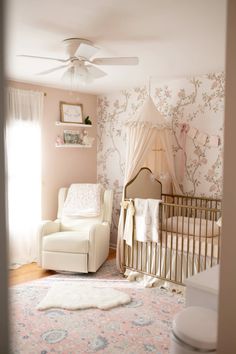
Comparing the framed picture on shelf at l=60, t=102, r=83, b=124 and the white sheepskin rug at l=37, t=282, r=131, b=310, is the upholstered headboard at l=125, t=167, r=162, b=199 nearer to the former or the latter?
the white sheepskin rug at l=37, t=282, r=131, b=310

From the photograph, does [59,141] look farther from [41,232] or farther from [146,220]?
[146,220]

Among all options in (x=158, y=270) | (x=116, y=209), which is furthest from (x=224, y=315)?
(x=116, y=209)

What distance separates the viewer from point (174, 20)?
228cm

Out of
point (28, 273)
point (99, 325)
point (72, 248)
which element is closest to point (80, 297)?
point (99, 325)

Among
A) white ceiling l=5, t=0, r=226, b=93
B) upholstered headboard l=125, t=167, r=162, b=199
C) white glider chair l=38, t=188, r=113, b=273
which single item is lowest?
white glider chair l=38, t=188, r=113, b=273

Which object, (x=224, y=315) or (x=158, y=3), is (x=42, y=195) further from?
(x=224, y=315)

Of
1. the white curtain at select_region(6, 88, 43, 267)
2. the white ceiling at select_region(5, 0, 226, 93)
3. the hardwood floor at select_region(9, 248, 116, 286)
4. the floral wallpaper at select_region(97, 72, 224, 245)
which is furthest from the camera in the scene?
the white curtain at select_region(6, 88, 43, 267)

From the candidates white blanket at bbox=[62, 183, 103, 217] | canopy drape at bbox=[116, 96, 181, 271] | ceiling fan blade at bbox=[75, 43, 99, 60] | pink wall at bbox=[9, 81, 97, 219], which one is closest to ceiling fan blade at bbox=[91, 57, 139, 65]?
ceiling fan blade at bbox=[75, 43, 99, 60]

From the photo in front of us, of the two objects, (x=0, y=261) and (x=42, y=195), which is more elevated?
(x=0, y=261)

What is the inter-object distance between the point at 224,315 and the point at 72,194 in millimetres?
3554

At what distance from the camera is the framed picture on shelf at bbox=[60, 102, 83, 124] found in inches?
185

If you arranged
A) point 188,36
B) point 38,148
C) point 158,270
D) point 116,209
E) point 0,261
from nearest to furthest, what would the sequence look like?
point 0,261 < point 188,36 < point 158,270 < point 38,148 < point 116,209

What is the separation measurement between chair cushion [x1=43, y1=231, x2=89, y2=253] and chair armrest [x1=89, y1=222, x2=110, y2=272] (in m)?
0.07

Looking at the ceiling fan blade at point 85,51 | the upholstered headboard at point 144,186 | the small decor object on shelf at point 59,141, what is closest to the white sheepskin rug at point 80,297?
the upholstered headboard at point 144,186
